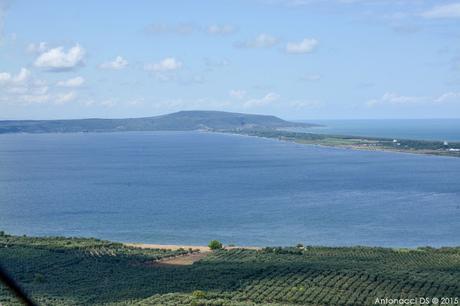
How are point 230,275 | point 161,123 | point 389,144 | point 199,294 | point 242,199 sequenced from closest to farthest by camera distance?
point 199,294
point 230,275
point 242,199
point 389,144
point 161,123

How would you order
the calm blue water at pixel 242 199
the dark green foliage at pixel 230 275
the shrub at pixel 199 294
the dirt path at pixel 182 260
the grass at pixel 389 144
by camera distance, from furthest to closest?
1. the grass at pixel 389 144
2. the calm blue water at pixel 242 199
3. the dirt path at pixel 182 260
4. the dark green foliage at pixel 230 275
5. the shrub at pixel 199 294

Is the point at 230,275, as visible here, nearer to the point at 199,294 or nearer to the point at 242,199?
the point at 199,294

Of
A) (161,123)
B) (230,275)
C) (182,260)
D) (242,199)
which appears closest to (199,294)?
(230,275)

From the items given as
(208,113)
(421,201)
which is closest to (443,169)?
(421,201)

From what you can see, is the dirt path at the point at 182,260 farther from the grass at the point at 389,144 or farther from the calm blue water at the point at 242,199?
the grass at the point at 389,144

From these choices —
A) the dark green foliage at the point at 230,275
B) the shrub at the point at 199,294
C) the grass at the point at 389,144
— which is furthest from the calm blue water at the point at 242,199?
the shrub at the point at 199,294

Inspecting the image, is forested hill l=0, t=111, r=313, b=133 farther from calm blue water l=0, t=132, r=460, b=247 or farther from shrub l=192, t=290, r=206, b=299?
shrub l=192, t=290, r=206, b=299

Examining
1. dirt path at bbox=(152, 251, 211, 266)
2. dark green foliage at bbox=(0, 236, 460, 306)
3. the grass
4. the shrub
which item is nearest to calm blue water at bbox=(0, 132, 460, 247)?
dirt path at bbox=(152, 251, 211, 266)
